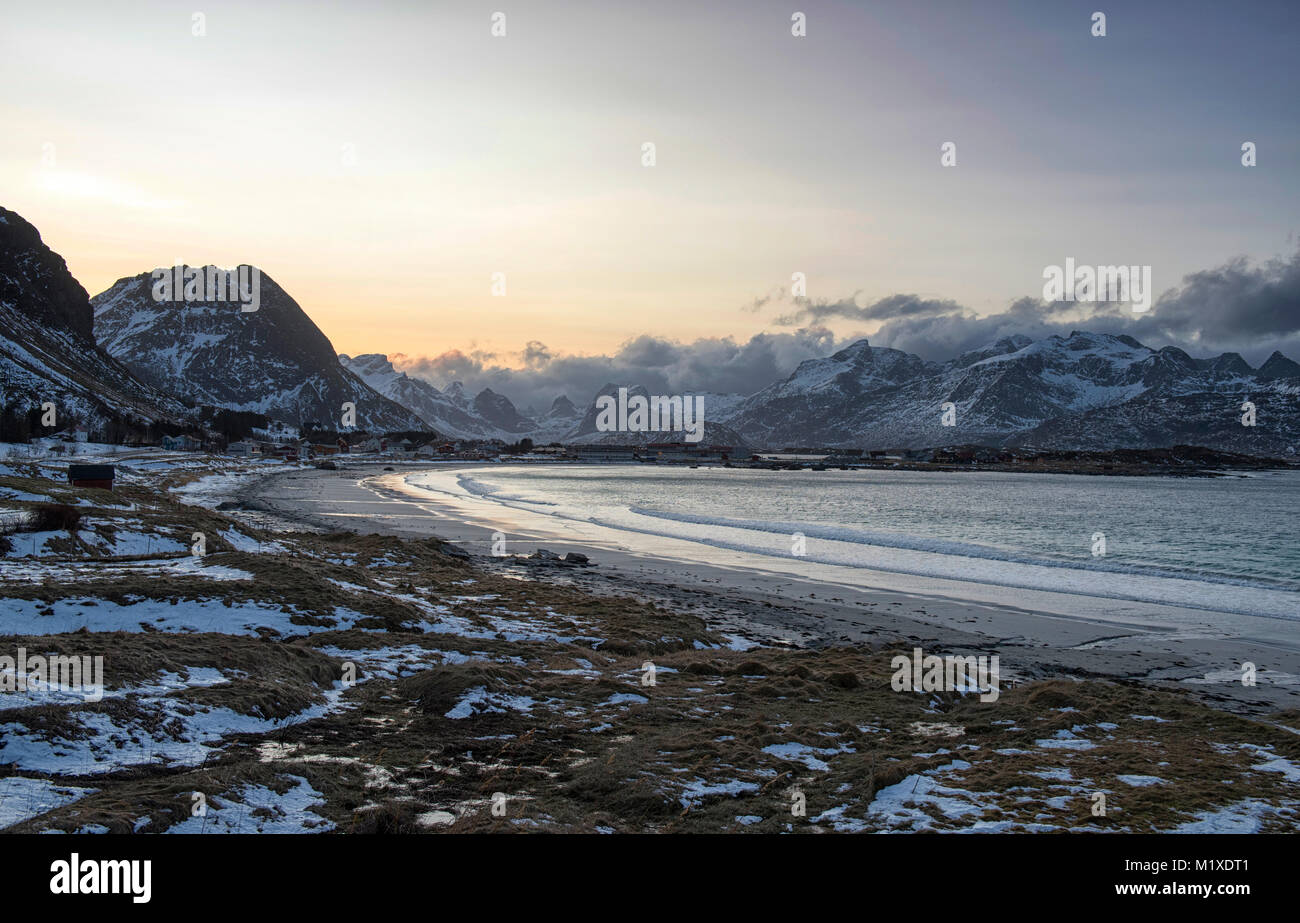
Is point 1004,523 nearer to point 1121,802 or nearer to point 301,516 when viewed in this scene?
point 301,516

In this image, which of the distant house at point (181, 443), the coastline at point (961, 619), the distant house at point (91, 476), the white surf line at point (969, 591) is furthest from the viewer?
the distant house at point (181, 443)

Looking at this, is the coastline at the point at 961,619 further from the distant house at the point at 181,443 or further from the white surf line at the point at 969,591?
the distant house at the point at 181,443

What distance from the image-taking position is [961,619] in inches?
995

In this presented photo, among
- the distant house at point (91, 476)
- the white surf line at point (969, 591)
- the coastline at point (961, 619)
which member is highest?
the distant house at point (91, 476)

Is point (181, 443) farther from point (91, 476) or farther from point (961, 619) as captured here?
point (961, 619)

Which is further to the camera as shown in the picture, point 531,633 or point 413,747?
point 531,633

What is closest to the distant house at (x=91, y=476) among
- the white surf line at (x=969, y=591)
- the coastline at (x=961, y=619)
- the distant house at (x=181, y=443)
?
the coastline at (x=961, y=619)

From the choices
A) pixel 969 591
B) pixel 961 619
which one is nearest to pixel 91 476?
pixel 961 619

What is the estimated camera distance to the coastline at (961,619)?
18797 mm
